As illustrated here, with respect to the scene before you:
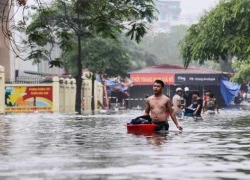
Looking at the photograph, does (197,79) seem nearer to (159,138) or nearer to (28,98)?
(28,98)

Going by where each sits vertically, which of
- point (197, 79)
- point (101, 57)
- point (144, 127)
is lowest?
point (144, 127)

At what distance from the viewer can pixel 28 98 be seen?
56.0 m

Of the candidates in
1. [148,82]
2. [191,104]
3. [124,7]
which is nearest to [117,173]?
[124,7]

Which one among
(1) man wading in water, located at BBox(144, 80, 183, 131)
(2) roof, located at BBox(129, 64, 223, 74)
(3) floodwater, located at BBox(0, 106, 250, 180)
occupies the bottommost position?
(3) floodwater, located at BBox(0, 106, 250, 180)

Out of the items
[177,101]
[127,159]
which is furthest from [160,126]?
[177,101]

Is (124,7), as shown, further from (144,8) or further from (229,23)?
(229,23)

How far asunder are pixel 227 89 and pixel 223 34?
44.5m

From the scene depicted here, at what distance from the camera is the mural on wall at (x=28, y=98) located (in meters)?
55.3

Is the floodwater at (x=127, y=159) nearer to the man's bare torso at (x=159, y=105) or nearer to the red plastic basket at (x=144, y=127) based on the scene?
the man's bare torso at (x=159, y=105)

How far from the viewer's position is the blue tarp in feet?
276

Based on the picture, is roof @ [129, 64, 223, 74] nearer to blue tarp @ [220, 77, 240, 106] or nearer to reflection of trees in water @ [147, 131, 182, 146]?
blue tarp @ [220, 77, 240, 106]

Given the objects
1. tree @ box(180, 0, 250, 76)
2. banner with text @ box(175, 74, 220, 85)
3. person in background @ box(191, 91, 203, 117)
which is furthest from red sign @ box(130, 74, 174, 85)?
person in background @ box(191, 91, 203, 117)

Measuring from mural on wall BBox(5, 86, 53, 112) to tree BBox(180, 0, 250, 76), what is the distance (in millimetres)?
16378

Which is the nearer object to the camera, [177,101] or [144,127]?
[144,127]
